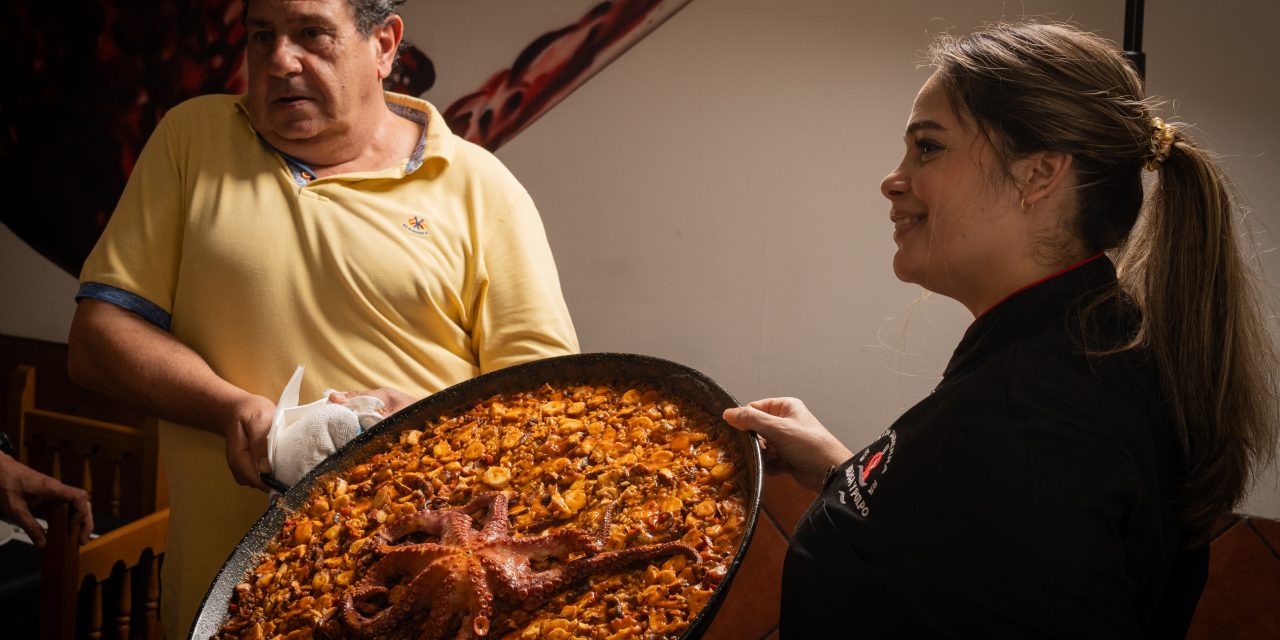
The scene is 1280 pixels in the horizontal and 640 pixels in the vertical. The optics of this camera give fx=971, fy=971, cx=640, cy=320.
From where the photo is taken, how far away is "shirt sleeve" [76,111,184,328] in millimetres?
1534

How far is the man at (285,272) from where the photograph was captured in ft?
4.99

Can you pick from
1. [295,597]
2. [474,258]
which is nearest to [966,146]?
[474,258]

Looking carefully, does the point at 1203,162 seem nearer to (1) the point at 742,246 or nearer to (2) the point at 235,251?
(2) the point at 235,251

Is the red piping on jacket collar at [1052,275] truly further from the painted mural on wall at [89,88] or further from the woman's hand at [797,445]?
the painted mural on wall at [89,88]

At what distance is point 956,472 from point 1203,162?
1.56 ft

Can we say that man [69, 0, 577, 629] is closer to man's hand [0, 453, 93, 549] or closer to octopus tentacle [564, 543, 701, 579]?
man's hand [0, 453, 93, 549]

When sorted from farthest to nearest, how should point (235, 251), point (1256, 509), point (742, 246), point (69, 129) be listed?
point (69, 129)
point (742, 246)
point (1256, 509)
point (235, 251)

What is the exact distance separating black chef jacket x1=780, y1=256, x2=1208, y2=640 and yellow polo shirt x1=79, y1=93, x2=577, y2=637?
713 millimetres

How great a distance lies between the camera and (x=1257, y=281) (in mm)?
1161

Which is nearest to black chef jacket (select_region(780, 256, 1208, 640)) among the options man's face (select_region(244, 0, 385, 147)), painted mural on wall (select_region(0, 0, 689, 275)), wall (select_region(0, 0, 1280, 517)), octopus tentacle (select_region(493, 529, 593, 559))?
octopus tentacle (select_region(493, 529, 593, 559))

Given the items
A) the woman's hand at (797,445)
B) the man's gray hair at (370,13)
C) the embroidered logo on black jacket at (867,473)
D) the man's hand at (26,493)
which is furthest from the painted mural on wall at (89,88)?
the embroidered logo on black jacket at (867,473)

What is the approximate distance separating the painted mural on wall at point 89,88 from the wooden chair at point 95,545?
0.83 metres

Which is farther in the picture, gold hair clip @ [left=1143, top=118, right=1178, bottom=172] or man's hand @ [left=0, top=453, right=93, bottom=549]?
man's hand @ [left=0, top=453, right=93, bottom=549]

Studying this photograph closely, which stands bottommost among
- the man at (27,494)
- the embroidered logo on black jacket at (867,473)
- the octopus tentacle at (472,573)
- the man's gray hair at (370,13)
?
the man at (27,494)
